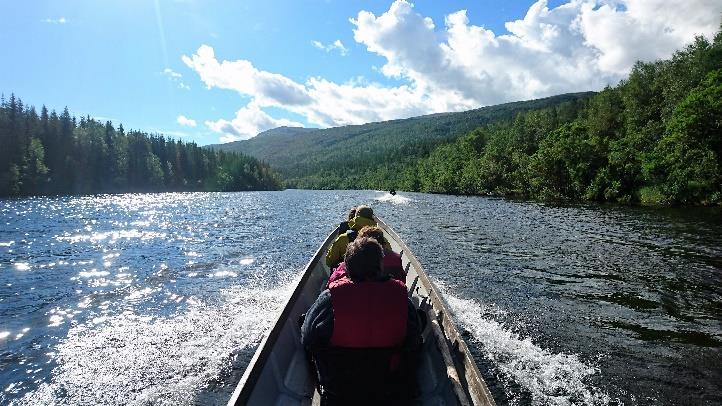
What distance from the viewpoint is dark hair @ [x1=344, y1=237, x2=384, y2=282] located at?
14.9 feet

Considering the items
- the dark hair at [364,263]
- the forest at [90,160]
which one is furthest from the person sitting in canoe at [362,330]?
the forest at [90,160]

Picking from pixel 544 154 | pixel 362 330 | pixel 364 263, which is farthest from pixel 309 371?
pixel 544 154

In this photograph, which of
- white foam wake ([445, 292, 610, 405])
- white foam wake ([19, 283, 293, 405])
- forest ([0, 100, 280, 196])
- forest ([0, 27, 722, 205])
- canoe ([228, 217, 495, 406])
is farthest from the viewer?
forest ([0, 100, 280, 196])

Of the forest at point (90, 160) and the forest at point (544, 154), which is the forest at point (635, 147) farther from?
the forest at point (90, 160)

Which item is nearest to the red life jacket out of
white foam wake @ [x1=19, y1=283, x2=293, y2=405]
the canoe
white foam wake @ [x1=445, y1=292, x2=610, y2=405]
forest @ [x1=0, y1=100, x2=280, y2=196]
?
the canoe

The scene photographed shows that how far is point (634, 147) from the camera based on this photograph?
5975cm

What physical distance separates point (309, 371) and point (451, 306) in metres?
7.39

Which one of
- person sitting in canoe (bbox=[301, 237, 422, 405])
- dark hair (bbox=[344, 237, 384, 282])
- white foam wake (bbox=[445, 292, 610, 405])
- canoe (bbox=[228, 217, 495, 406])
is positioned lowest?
white foam wake (bbox=[445, 292, 610, 405])

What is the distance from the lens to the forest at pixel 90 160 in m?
96.3

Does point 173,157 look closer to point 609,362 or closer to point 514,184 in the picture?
point 514,184

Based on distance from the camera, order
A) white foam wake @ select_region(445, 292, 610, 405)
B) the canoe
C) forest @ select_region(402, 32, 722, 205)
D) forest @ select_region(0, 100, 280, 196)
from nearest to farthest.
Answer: the canoe
white foam wake @ select_region(445, 292, 610, 405)
forest @ select_region(402, 32, 722, 205)
forest @ select_region(0, 100, 280, 196)

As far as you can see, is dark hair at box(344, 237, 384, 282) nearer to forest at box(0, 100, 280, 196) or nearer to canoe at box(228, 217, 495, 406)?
canoe at box(228, 217, 495, 406)

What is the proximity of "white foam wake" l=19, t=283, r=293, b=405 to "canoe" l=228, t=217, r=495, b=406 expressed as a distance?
172 cm

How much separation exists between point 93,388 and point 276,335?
188 inches
